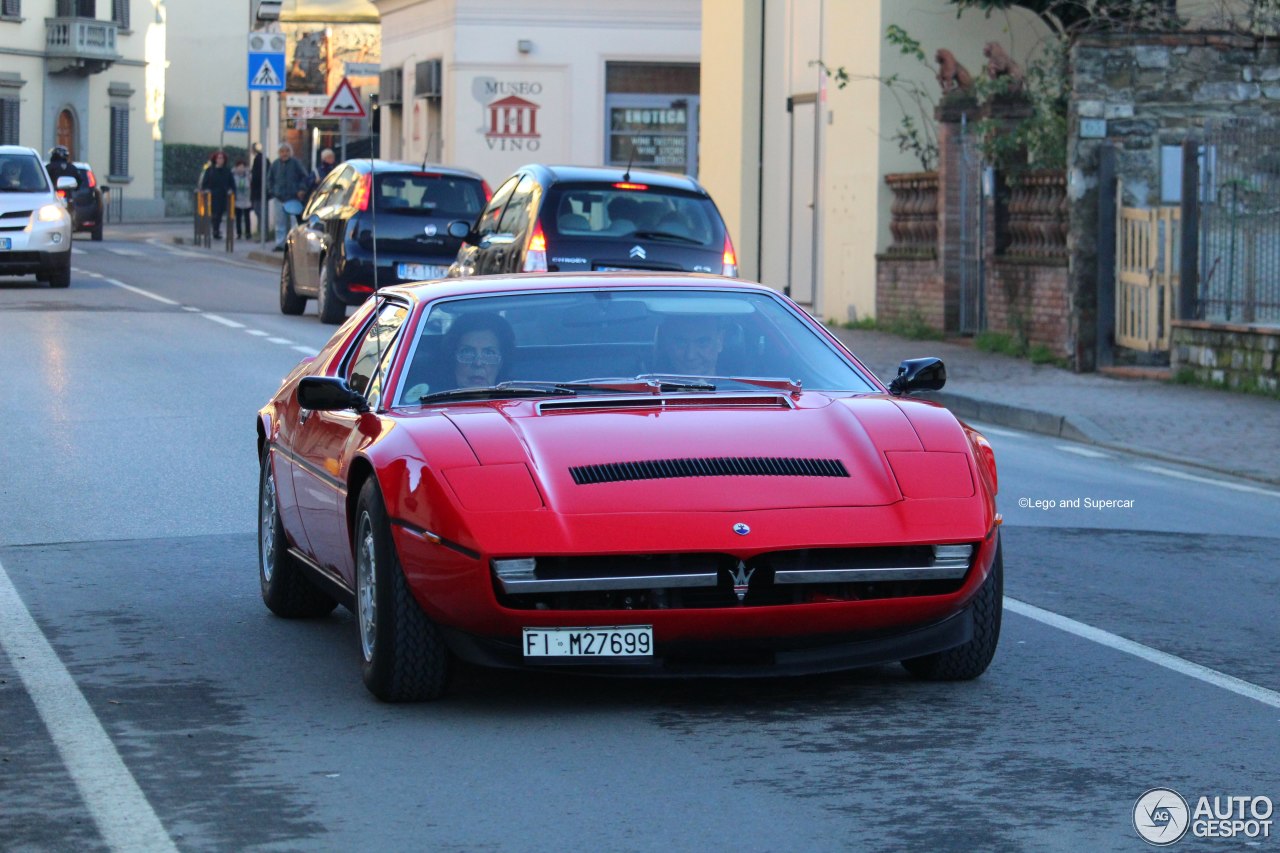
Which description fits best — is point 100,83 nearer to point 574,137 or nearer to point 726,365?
point 574,137

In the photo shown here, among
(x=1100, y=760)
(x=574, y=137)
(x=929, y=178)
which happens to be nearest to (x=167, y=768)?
(x=1100, y=760)

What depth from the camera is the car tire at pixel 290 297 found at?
26484 mm

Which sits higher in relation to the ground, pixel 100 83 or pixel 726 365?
pixel 100 83

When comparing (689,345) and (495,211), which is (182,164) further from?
(689,345)

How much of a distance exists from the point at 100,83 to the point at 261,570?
2870 inches

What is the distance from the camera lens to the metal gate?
75.3 ft

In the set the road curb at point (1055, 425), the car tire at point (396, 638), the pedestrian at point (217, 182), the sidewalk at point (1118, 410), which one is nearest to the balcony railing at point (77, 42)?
the pedestrian at point (217, 182)

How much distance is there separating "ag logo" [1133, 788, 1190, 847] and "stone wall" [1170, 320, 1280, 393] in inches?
514

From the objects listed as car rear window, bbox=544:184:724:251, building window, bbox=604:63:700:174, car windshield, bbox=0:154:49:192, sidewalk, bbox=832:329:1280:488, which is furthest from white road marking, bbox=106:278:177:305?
building window, bbox=604:63:700:174

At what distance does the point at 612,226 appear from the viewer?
743 inches

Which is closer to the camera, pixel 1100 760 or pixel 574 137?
pixel 1100 760

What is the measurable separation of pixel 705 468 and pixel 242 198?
46.6m

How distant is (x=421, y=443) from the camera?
679 centimetres

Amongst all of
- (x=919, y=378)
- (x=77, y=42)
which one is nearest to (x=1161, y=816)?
(x=919, y=378)
